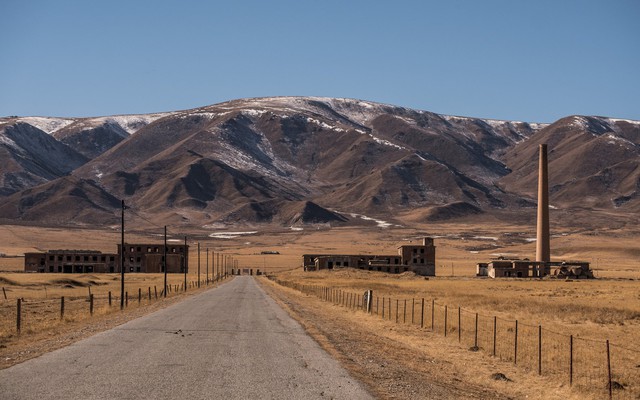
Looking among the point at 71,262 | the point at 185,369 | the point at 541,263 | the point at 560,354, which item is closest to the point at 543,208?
the point at 541,263

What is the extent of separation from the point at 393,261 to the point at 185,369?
150 meters

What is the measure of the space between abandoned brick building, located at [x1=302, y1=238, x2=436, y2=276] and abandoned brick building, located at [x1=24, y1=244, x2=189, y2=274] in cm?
2903

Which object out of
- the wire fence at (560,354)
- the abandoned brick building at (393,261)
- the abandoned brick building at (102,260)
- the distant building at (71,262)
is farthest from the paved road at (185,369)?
the distant building at (71,262)

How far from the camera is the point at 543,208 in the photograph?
142 m

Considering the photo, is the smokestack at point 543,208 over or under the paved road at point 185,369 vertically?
over

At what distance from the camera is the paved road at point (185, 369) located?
17.5 meters

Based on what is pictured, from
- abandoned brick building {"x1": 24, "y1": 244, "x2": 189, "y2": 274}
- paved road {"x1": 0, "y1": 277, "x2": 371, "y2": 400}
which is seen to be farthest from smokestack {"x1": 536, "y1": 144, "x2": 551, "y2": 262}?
paved road {"x1": 0, "y1": 277, "x2": 371, "y2": 400}

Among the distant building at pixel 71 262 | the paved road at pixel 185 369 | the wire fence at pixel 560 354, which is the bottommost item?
the distant building at pixel 71 262

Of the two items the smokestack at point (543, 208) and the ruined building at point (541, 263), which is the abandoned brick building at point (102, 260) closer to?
the ruined building at point (541, 263)

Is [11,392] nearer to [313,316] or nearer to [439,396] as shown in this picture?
[439,396]

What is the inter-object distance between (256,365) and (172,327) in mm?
13120

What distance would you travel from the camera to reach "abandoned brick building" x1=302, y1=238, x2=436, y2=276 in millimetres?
162875

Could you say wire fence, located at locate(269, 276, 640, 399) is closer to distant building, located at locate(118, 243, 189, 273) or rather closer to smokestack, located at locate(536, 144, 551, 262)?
smokestack, located at locate(536, 144, 551, 262)

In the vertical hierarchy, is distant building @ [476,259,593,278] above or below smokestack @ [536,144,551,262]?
below
